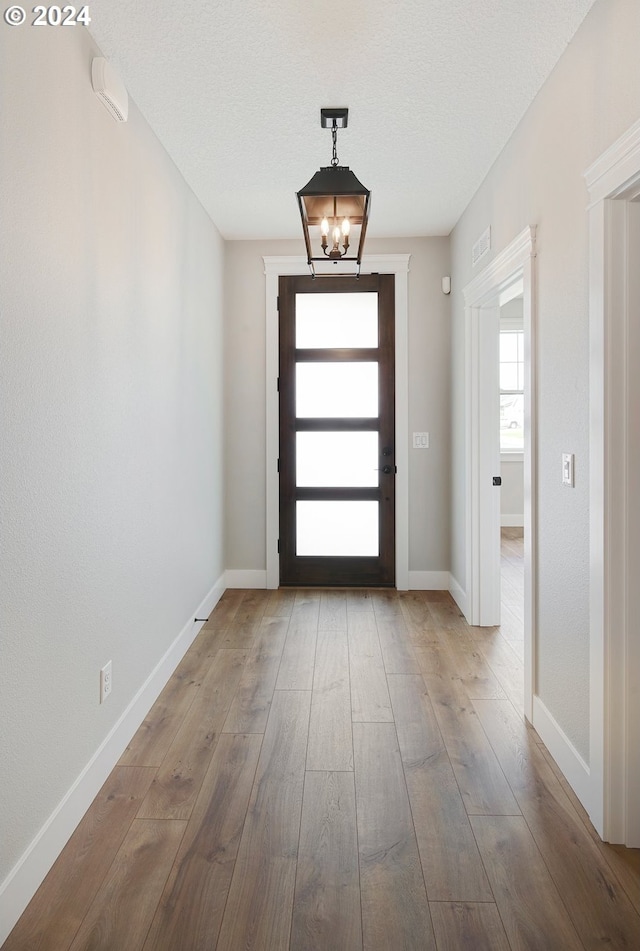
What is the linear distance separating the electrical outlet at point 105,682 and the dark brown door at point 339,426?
2531 millimetres

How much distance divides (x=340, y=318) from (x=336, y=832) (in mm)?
3594

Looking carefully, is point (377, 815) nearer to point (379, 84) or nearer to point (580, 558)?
Result: point (580, 558)

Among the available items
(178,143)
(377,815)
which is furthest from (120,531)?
(178,143)

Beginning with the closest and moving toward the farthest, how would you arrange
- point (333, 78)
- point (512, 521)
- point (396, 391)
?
point (333, 78) < point (396, 391) < point (512, 521)

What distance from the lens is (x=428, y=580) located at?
4711mm

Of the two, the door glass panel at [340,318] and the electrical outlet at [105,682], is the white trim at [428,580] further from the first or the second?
the electrical outlet at [105,682]

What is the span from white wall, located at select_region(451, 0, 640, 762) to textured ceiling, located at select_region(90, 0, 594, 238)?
0.63 feet

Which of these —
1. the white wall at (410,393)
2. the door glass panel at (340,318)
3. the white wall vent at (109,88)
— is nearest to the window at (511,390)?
the white wall at (410,393)

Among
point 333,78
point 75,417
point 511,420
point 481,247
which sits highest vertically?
point 333,78

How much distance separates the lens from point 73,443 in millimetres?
1948

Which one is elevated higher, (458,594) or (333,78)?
(333,78)

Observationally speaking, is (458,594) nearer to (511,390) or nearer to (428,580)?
(428,580)

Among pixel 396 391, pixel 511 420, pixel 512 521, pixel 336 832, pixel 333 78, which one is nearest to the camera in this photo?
pixel 336 832

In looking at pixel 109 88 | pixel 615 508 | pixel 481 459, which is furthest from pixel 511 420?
pixel 109 88
